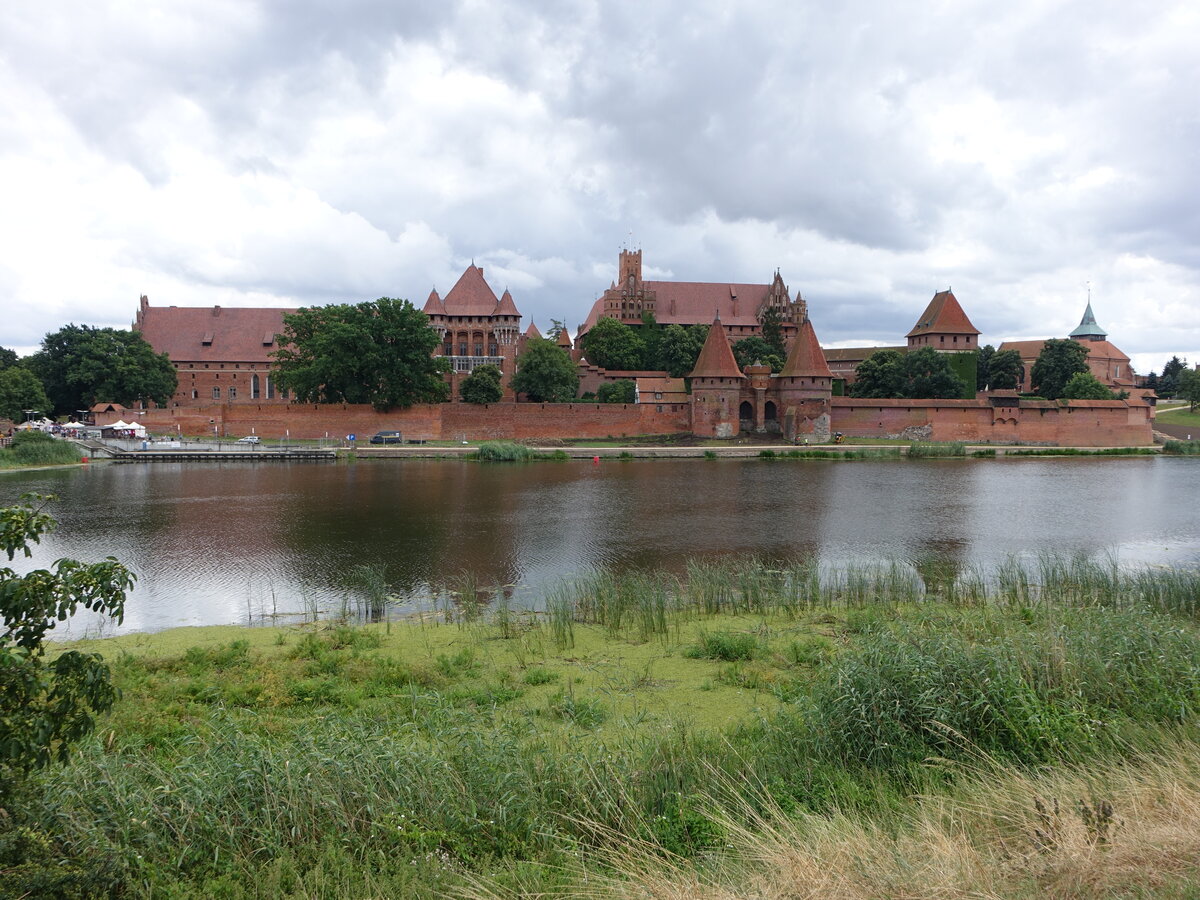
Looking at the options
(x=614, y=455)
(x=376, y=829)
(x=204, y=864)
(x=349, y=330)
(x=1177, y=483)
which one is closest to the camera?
(x=204, y=864)

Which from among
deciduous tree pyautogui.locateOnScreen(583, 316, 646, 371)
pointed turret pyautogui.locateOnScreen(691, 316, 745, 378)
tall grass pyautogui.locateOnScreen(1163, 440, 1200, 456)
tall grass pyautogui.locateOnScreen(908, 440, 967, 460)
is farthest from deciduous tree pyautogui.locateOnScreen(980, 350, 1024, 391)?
deciduous tree pyautogui.locateOnScreen(583, 316, 646, 371)

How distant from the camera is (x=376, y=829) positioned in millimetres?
3652

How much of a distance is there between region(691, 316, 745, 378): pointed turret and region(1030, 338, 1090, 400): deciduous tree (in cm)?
2351

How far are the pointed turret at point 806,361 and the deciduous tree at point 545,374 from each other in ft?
42.3

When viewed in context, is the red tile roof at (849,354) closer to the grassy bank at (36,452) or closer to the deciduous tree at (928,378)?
the deciduous tree at (928,378)

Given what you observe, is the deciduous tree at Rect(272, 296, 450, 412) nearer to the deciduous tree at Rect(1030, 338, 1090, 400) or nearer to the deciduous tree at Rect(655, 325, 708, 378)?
the deciduous tree at Rect(655, 325, 708, 378)

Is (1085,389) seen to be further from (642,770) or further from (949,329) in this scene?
(642,770)

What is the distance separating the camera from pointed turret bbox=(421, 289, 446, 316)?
169 feet

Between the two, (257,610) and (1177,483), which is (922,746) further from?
(1177,483)

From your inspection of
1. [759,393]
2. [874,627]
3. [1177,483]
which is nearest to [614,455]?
[759,393]

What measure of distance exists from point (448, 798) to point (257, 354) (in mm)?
55724

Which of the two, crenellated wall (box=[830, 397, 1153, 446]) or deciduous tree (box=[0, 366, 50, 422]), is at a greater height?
deciduous tree (box=[0, 366, 50, 422])

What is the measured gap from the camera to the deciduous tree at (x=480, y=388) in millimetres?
44094

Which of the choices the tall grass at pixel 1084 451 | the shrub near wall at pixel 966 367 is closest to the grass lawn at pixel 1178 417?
the shrub near wall at pixel 966 367
